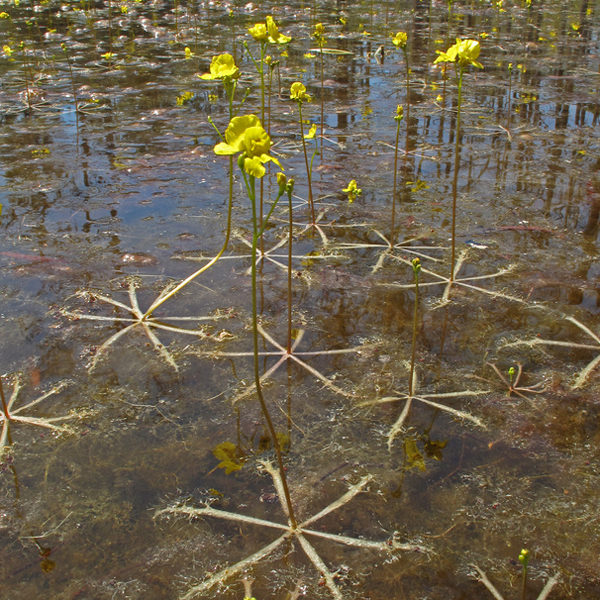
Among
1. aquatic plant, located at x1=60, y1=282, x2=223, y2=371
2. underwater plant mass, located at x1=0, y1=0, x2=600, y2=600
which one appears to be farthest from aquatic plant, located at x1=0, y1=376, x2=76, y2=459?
aquatic plant, located at x1=60, y1=282, x2=223, y2=371

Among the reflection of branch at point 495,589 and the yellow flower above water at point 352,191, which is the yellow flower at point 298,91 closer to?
the yellow flower above water at point 352,191

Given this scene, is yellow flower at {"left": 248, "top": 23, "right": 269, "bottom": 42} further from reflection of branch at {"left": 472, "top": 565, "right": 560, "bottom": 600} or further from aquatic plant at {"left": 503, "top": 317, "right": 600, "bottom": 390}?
reflection of branch at {"left": 472, "top": 565, "right": 560, "bottom": 600}

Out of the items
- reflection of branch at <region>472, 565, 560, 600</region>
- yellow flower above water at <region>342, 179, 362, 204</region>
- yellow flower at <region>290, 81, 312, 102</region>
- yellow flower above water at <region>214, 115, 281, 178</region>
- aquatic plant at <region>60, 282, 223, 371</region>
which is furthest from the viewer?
yellow flower above water at <region>342, 179, 362, 204</region>

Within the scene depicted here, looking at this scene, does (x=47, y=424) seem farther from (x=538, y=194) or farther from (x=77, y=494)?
(x=538, y=194)

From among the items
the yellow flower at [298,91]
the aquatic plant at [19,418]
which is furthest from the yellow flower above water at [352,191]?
the aquatic plant at [19,418]

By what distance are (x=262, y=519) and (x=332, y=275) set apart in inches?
63.5

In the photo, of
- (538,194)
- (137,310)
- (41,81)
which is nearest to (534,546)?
(137,310)

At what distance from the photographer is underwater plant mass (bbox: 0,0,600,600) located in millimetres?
1804

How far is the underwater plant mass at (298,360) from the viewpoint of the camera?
Result: 5.92 feet

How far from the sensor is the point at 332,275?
3262mm

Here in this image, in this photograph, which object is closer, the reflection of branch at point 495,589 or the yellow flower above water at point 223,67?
the reflection of branch at point 495,589

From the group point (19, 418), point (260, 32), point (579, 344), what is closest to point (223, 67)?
point (260, 32)

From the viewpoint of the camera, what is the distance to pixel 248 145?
5.23 feet

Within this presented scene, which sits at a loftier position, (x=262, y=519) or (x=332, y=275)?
(x=332, y=275)
